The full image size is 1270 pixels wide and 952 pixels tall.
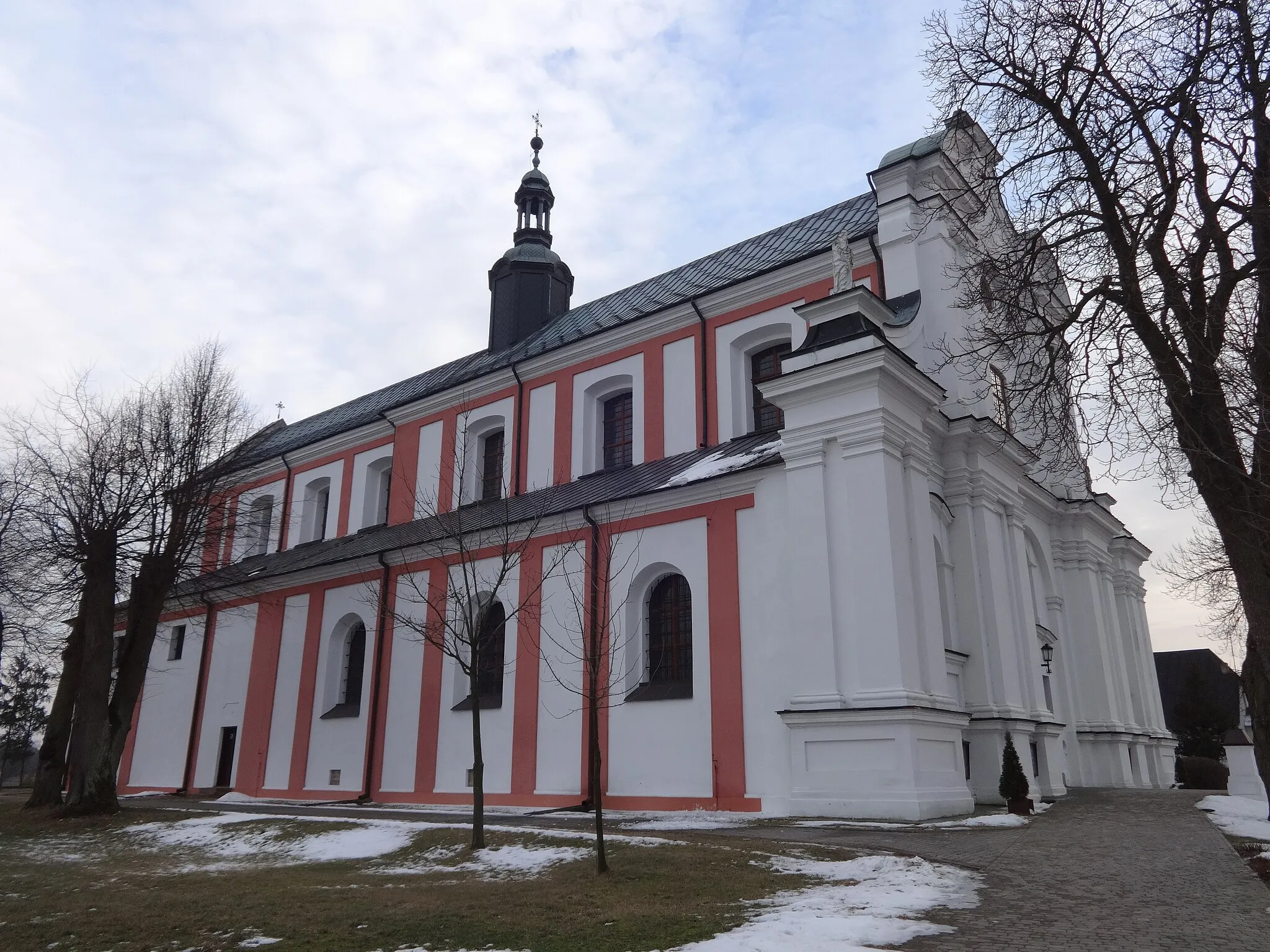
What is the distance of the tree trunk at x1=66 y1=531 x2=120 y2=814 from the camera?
52.3 ft

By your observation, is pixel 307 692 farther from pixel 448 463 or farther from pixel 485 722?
pixel 448 463

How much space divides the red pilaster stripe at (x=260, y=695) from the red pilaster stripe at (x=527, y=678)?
797cm

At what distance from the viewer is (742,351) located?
62.3 feet

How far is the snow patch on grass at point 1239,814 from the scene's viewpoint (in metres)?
10.1

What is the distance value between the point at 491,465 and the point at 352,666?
226 inches

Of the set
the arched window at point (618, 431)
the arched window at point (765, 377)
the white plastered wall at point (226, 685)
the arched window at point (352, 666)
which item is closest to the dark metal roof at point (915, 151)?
the arched window at point (765, 377)

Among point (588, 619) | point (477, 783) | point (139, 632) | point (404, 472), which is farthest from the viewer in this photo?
point (404, 472)

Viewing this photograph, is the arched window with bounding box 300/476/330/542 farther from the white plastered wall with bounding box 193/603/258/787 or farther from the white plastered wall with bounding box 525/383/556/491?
the white plastered wall with bounding box 525/383/556/491

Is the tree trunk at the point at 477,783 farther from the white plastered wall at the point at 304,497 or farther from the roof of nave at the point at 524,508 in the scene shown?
the white plastered wall at the point at 304,497

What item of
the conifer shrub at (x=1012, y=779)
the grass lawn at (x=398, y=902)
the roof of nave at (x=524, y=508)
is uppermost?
the roof of nave at (x=524, y=508)

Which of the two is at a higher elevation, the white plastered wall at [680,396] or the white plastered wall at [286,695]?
the white plastered wall at [680,396]

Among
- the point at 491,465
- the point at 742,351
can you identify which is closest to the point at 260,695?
the point at 491,465

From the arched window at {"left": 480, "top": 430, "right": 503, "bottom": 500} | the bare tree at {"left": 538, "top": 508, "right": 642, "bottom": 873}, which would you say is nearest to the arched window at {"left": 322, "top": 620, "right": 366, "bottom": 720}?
the arched window at {"left": 480, "top": 430, "right": 503, "bottom": 500}

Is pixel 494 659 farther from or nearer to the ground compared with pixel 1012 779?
farther from the ground
